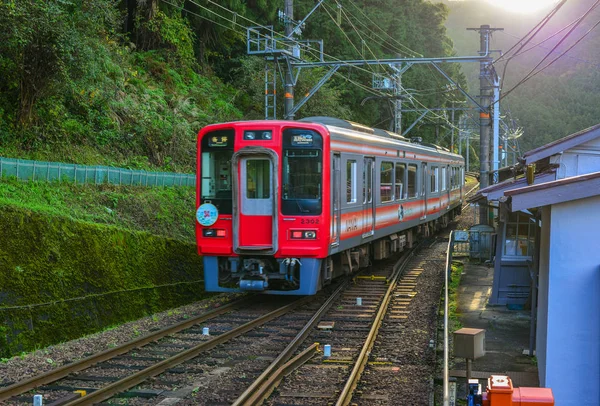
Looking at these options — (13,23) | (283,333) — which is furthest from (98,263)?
(13,23)

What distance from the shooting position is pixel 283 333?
10.0m

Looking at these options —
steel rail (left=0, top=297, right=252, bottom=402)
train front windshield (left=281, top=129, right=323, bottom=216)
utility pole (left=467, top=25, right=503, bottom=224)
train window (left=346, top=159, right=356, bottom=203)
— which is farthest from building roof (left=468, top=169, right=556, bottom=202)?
utility pole (left=467, top=25, right=503, bottom=224)

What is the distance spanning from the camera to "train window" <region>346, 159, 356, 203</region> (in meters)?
12.6

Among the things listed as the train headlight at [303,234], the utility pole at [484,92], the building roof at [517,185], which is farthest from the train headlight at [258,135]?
the utility pole at [484,92]

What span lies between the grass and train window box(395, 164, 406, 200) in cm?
447

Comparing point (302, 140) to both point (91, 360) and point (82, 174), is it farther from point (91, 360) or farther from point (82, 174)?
point (82, 174)

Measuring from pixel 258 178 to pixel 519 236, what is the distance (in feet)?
15.8

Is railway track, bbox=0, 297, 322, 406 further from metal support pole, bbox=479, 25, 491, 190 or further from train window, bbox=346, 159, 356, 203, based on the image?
metal support pole, bbox=479, 25, 491, 190

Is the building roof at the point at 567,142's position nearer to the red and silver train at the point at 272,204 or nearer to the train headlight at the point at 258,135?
the red and silver train at the point at 272,204

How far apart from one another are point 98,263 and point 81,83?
A: 5861 mm

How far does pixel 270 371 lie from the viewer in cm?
789

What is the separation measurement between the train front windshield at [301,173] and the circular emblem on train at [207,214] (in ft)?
3.56

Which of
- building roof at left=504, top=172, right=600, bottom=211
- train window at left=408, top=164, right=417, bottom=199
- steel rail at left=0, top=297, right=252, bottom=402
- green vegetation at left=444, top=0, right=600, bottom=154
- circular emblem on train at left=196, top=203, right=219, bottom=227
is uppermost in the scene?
green vegetation at left=444, top=0, right=600, bottom=154

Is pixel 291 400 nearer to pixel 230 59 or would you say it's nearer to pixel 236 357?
pixel 236 357
